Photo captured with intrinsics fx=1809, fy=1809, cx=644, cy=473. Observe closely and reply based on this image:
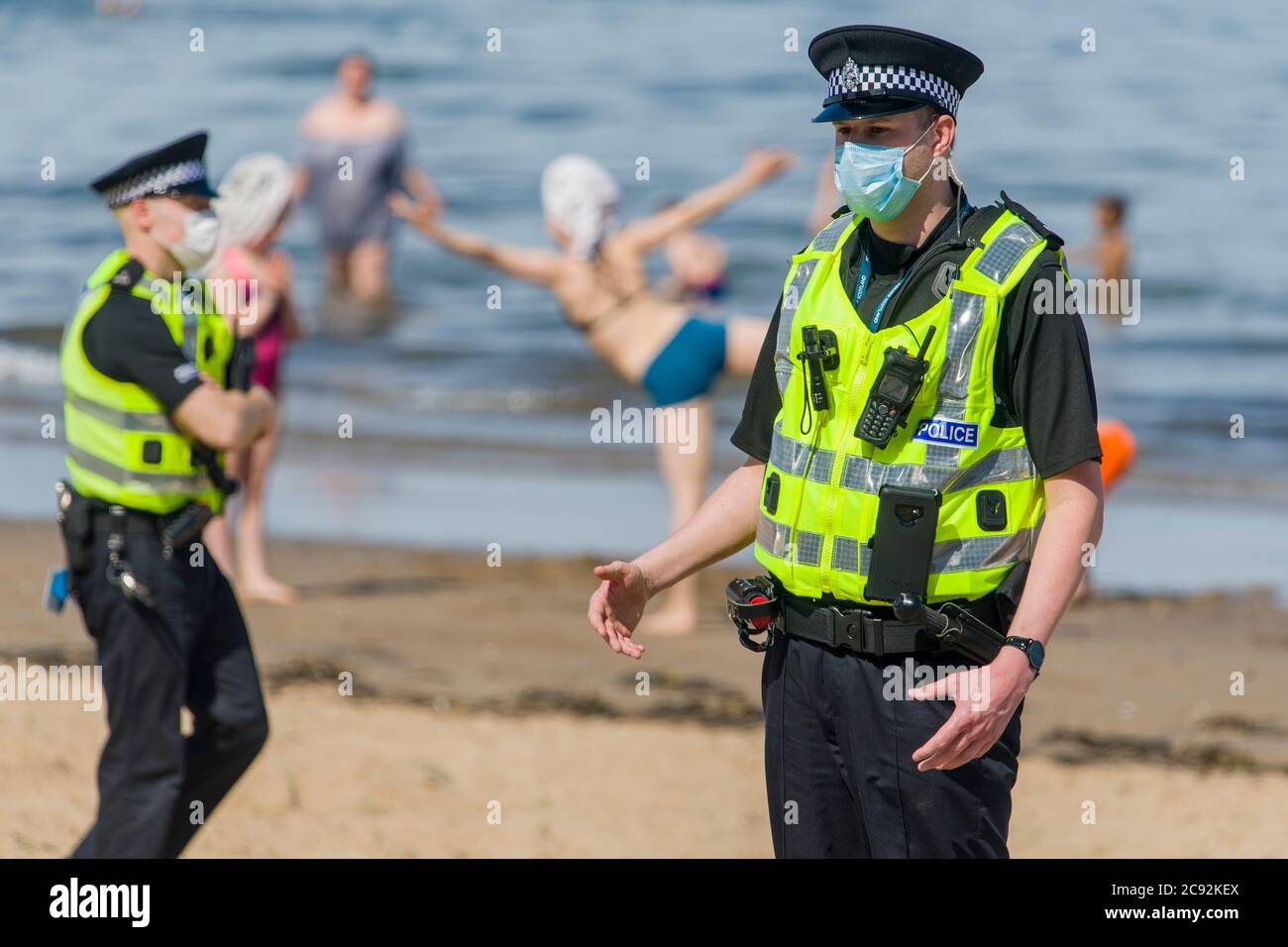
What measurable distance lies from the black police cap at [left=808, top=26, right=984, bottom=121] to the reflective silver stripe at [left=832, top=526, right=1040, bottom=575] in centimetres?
82

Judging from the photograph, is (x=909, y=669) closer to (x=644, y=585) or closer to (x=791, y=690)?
(x=791, y=690)

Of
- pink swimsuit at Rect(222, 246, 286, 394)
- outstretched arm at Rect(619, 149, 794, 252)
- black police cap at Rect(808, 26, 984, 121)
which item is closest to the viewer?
black police cap at Rect(808, 26, 984, 121)

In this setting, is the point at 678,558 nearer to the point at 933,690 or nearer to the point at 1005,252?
the point at 933,690

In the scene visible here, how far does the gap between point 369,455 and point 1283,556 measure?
599cm

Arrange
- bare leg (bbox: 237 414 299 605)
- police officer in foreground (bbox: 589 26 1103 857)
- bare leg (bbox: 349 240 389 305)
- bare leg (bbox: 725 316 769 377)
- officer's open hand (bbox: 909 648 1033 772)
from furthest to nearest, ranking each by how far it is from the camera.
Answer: bare leg (bbox: 349 240 389 305) → bare leg (bbox: 237 414 299 605) → bare leg (bbox: 725 316 769 377) → police officer in foreground (bbox: 589 26 1103 857) → officer's open hand (bbox: 909 648 1033 772)

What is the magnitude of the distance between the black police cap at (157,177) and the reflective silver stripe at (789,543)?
6.99 ft

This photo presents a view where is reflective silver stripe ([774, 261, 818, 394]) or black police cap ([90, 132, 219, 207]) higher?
black police cap ([90, 132, 219, 207])

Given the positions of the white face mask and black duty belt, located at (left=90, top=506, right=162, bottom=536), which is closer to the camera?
black duty belt, located at (left=90, top=506, right=162, bottom=536)

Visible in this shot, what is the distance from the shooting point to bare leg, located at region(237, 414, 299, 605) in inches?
337

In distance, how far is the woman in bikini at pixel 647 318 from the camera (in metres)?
7.91

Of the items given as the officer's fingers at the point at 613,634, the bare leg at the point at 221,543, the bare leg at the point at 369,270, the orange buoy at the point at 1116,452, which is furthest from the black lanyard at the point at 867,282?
the bare leg at the point at 369,270

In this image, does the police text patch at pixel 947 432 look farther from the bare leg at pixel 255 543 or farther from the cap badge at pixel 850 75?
the bare leg at pixel 255 543

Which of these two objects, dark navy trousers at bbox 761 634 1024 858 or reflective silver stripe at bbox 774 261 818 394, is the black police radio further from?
dark navy trousers at bbox 761 634 1024 858

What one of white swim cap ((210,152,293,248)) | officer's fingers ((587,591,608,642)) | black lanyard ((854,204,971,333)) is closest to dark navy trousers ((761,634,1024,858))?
officer's fingers ((587,591,608,642))
